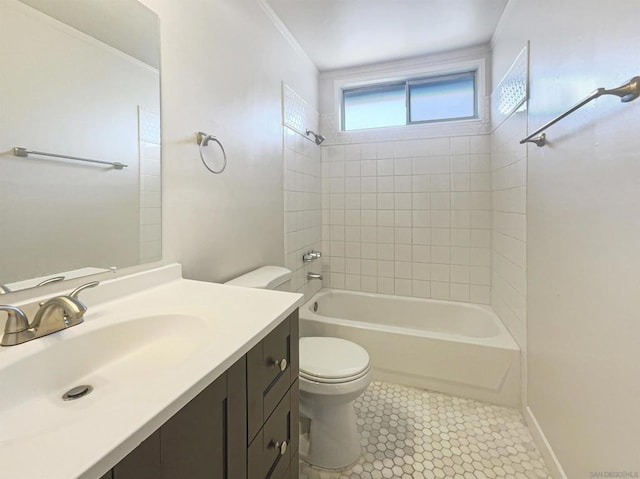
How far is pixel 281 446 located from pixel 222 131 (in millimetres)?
1322

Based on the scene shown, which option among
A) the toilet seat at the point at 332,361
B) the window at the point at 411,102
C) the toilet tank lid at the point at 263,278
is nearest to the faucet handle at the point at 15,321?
the toilet tank lid at the point at 263,278

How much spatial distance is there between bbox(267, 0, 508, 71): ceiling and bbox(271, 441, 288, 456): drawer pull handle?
2.19 m

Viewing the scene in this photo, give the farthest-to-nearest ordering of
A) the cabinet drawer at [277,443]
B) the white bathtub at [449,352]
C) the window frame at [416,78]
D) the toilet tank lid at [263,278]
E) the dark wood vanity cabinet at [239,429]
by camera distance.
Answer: the window frame at [416,78]
the white bathtub at [449,352]
the toilet tank lid at [263,278]
the cabinet drawer at [277,443]
the dark wood vanity cabinet at [239,429]

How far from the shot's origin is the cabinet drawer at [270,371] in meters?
0.73

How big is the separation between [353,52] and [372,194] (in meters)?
1.14

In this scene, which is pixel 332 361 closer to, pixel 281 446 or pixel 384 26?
pixel 281 446

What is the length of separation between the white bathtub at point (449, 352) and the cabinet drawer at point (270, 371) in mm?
1089

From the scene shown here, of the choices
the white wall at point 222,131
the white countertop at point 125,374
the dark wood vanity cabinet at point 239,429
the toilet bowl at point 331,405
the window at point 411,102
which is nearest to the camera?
the white countertop at point 125,374

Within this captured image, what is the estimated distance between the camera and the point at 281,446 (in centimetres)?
90

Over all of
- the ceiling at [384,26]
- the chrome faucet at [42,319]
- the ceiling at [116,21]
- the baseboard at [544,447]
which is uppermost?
the ceiling at [384,26]

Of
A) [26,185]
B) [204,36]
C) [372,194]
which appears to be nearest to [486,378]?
[372,194]

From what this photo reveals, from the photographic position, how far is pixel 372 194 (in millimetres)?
2637

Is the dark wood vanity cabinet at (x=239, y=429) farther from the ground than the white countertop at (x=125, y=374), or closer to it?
closer to it

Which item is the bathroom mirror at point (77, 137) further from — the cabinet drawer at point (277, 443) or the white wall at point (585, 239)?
the white wall at point (585, 239)
